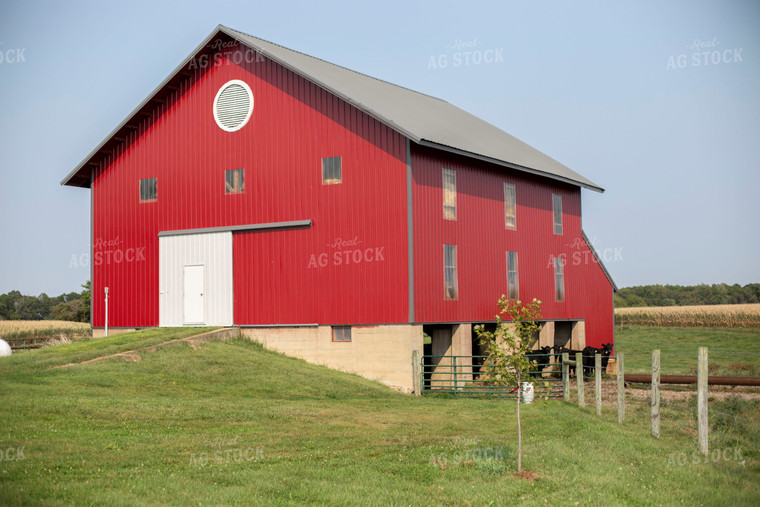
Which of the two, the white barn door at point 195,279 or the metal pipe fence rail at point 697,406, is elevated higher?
the white barn door at point 195,279

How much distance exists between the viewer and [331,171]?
95.3 ft

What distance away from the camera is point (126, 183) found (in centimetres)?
3309

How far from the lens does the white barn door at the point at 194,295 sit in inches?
1238

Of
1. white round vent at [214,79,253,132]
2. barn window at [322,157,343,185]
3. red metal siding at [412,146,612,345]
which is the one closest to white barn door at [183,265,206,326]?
white round vent at [214,79,253,132]

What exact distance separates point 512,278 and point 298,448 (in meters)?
→ 19.9

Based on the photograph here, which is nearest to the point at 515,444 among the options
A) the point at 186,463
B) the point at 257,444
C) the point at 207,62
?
the point at 257,444

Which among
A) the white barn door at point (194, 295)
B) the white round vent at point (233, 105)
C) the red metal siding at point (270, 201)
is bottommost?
the white barn door at point (194, 295)

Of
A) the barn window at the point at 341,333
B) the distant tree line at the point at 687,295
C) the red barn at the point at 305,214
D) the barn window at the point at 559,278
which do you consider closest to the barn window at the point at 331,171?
the red barn at the point at 305,214

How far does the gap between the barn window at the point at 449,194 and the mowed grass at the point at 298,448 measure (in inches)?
318

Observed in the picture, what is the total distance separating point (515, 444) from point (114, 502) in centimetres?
770

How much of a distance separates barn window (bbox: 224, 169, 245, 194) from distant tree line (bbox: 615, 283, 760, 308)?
4425 inches

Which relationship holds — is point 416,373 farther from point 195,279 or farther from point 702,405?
point 702,405

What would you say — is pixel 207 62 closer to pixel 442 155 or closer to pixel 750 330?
pixel 442 155

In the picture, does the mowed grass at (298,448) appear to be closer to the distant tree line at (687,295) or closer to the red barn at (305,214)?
the red barn at (305,214)
